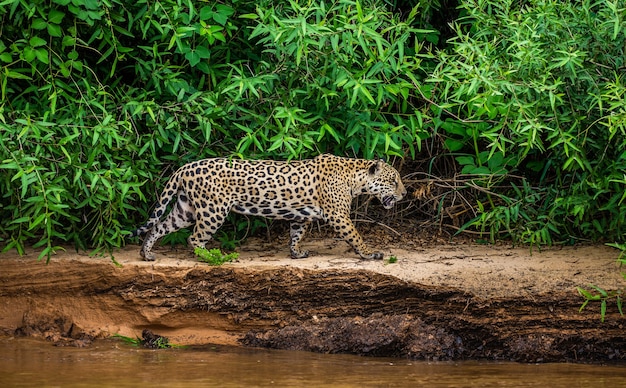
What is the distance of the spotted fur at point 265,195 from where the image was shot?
9336 millimetres

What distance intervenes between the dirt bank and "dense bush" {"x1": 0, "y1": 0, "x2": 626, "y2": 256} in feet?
1.39

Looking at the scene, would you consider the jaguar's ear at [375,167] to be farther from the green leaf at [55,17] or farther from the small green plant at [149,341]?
the green leaf at [55,17]

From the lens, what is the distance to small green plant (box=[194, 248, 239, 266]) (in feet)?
29.3

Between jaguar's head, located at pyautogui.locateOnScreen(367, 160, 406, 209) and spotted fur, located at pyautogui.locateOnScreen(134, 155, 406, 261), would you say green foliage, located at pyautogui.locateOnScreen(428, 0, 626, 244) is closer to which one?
jaguar's head, located at pyautogui.locateOnScreen(367, 160, 406, 209)

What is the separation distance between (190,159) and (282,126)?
3.42 ft

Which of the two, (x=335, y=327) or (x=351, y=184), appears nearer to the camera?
(x=335, y=327)

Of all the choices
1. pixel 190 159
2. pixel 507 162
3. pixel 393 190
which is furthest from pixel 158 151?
pixel 507 162

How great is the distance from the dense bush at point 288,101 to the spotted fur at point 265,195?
24cm

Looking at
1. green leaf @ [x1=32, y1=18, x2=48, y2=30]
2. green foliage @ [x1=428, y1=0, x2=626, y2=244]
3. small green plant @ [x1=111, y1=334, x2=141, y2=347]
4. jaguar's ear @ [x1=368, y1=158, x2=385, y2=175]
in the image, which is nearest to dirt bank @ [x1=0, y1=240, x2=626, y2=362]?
small green plant @ [x1=111, y1=334, x2=141, y2=347]

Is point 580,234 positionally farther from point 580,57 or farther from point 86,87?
point 86,87

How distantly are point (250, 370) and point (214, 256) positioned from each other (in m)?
1.12

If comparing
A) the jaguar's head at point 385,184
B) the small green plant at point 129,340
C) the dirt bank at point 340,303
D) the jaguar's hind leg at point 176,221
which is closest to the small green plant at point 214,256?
the dirt bank at point 340,303

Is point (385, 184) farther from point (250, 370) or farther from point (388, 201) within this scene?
point (250, 370)

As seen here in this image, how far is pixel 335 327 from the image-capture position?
8.79m
